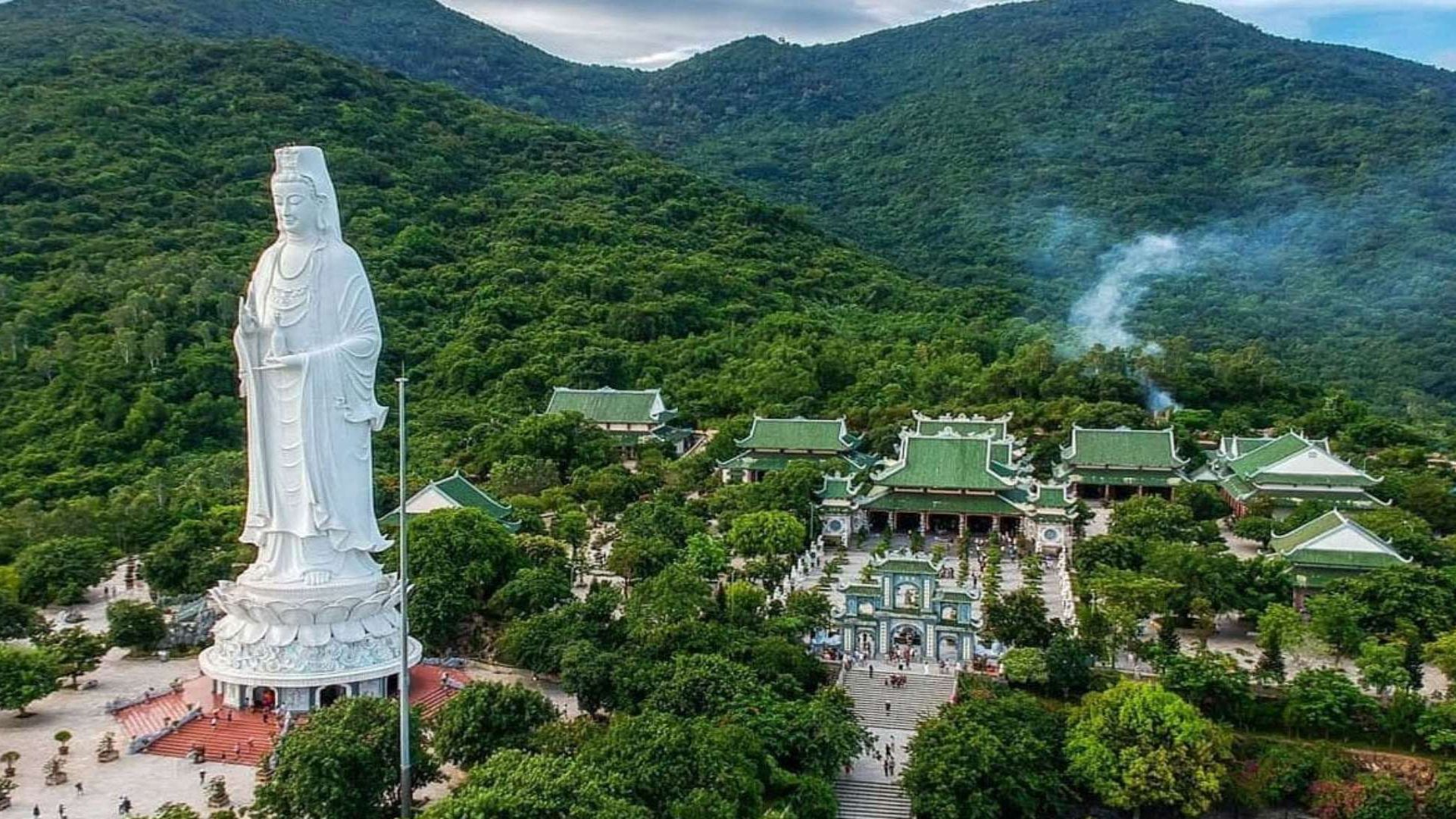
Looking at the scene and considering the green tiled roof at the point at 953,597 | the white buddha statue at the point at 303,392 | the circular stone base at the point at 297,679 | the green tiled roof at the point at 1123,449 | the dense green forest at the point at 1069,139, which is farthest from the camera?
the dense green forest at the point at 1069,139

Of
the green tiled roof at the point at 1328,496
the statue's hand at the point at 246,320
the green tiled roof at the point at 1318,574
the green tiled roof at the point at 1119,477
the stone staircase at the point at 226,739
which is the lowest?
the stone staircase at the point at 226,739

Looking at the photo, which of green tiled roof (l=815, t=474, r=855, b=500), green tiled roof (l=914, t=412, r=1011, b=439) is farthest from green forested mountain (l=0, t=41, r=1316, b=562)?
green tiled roof (l=815, t=474, r=855, b=500)

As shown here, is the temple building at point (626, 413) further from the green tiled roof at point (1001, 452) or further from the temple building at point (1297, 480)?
the temple building at point (1297, 480)

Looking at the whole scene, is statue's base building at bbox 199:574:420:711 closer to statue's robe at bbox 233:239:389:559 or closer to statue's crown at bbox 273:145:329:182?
statue's robe at bbox 233:239:389:559

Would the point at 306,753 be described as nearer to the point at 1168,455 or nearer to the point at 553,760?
the point at 553,760

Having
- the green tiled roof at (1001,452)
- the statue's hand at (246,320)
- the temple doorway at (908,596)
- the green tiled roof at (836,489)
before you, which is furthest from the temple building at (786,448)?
the statue's hand at (246,320)

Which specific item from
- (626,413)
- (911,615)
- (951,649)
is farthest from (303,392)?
(626,413)
